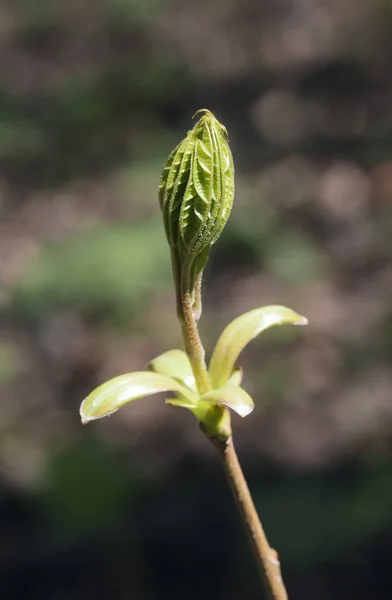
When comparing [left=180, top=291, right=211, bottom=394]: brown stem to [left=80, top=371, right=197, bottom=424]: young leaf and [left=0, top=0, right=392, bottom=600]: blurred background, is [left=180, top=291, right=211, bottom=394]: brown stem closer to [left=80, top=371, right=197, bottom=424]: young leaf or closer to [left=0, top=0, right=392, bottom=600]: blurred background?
[left=80, top=371, right=197, bottom=424]: young leaf

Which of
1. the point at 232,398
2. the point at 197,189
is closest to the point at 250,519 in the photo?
the point at 232,398

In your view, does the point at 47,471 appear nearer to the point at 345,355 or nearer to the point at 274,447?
the point at 274,447

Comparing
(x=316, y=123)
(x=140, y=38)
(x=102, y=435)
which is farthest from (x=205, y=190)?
(x=140, y=38)

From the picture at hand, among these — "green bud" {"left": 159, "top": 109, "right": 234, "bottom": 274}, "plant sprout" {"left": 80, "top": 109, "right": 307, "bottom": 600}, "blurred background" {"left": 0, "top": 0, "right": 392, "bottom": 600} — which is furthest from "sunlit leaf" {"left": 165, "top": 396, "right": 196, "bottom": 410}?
"blurred background" {"left": 0, "top": 0, "right": 392, "bottom": 600}

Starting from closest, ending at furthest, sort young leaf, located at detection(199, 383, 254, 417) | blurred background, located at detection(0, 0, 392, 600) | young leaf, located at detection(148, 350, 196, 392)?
young leaf, located at detection(199, 383, 254, 417) → young leaf, located at detection(148, 350, 196, 392) → blurred background, located at detection(0, 0, 392, 600)

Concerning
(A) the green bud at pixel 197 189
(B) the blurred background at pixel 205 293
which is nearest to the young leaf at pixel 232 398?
(A) the green bud at pixel 197 189

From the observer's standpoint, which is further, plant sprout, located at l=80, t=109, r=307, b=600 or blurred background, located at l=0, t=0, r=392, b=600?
blurred background, located at l=0, t=0, r=392, b=600
